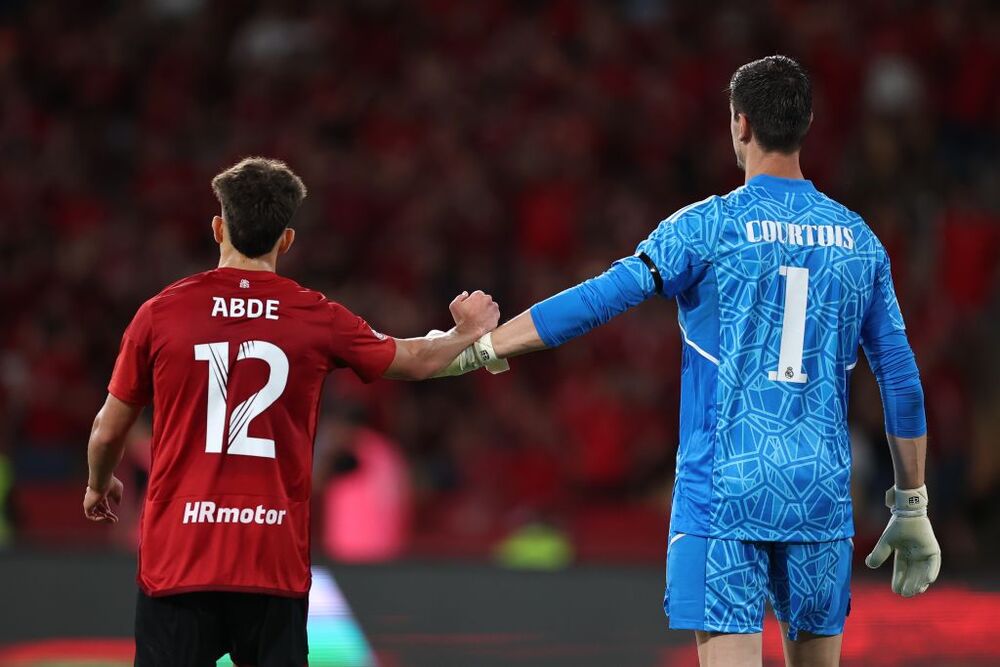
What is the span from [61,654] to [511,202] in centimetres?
660

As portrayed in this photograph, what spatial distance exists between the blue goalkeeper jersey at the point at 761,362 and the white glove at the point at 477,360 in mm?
572

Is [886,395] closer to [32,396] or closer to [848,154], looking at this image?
[32,396]

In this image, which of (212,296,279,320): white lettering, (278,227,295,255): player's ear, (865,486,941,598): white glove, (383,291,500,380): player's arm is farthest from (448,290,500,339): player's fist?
(865,486,941,598): white glove

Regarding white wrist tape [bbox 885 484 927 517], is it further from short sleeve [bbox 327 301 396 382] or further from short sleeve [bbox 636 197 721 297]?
short sleeve [bbox 327 301 396 382]

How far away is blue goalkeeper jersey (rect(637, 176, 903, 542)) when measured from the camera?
3.93m

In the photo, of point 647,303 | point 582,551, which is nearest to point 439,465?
point 582,551

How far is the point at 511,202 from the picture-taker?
12.1 m

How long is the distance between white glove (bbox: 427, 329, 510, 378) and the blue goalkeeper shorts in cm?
75

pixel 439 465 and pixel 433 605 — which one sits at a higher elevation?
pixel 439 465

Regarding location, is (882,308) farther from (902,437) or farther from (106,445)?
(106,445)

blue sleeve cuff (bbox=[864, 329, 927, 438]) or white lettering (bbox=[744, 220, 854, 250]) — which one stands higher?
white lettering (bbox=[744, 220, 854, 250])

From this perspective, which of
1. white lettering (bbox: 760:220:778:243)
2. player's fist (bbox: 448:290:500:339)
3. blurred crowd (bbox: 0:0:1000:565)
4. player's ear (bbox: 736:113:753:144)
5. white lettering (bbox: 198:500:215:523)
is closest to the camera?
white lettering (bbox: 198:500:215:523)

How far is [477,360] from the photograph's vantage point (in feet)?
14.3

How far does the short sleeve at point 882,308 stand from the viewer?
4137mm
